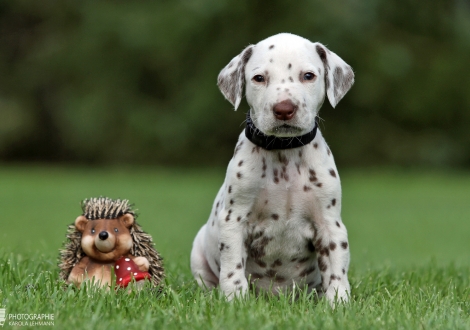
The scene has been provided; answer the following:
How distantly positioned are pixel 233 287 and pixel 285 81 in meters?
1.44

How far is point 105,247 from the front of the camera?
15.8 feet

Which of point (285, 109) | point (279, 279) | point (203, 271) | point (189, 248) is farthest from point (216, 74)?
point (285, 109)

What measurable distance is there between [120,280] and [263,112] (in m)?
1.55

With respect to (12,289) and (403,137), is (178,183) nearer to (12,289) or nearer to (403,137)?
(403,137)

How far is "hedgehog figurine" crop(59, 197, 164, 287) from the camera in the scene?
191 inches

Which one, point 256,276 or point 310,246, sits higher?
point 310,246

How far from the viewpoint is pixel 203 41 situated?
83.4 feet

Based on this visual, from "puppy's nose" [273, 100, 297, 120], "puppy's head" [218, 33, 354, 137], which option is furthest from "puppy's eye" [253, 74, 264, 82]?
"puppy's nose" [273, 100, 297, 120]

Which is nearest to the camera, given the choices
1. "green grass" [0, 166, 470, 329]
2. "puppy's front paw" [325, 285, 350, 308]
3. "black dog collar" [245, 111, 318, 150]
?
"green grass" [0, 166, 470, 329]

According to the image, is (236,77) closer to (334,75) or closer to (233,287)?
(334,75)

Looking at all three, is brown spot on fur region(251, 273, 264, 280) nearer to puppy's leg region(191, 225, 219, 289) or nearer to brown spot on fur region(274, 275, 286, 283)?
brown spot on fur region(274, 275, 286, 283)

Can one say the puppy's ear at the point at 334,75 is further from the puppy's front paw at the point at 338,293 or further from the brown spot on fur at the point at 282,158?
the puppy's front paw at the point at 338,293

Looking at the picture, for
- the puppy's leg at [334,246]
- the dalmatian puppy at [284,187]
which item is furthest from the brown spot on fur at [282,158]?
the puppy's leg at [334,246]

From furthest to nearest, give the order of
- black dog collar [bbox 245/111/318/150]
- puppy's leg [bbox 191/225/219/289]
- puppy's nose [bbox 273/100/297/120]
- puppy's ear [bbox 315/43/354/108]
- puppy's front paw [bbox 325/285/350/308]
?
puppy's leg [bbox 191/225/219/289]
puppy's ear [bbox 315/43/354/108]
black dog collar [bbox 245/111/318/150]
puppy's front paw [bbox 325/285/350/308]
puppy's nose [bbox 273/100/297/120]
